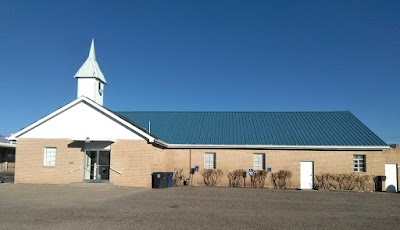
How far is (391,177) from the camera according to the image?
27.1m

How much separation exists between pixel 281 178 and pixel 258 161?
6.33 feet

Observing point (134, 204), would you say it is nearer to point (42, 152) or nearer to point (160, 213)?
point (160, 213)

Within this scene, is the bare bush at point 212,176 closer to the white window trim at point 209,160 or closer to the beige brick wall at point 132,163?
the white window trim at point 209,160

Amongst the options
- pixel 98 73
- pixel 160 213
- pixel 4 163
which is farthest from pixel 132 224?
pixel 4 163

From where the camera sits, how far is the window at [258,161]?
27297 mm

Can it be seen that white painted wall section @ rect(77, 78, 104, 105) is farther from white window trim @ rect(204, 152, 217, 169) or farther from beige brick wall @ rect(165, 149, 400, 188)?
white window trim @ rect(204, 152, 217, 169)

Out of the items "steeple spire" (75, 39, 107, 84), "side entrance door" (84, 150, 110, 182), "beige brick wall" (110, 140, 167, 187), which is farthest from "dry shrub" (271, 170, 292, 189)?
"steeple spire" (75, 39, 107, 84)

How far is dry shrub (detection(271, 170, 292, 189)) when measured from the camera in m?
26.7

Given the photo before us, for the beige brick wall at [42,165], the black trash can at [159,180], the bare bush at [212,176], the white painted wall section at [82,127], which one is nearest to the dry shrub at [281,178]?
the bare bush at [212,176]

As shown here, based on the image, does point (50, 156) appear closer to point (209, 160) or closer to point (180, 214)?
point (209, 160)

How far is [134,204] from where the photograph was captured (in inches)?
584

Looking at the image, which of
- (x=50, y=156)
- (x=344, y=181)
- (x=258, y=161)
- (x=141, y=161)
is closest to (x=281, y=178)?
(x=258, y=161)

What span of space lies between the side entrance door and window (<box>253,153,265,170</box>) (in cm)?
1000

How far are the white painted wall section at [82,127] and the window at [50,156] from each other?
889 millimetres
